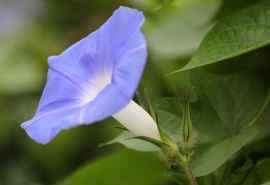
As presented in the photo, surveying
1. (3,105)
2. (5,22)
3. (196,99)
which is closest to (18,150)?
(3,105)

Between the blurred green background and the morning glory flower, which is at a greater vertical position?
the morning glory flower

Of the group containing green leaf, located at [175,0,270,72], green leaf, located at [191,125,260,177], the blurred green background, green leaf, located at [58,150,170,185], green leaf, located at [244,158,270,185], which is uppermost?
green leaf, located at [175,0,270,72]

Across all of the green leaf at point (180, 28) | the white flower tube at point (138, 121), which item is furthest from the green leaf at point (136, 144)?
the green leaf at point (180, 28)

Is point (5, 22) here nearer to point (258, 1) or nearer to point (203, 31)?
point (203, 31)

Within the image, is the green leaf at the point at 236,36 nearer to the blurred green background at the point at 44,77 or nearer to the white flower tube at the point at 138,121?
the white flower tube at the point at 138,121

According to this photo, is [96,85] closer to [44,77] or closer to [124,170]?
[124,170]

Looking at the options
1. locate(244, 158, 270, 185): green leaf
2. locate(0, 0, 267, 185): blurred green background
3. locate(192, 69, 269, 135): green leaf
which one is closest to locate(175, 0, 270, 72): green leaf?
locate(192, 69, 269, 135): green leaf

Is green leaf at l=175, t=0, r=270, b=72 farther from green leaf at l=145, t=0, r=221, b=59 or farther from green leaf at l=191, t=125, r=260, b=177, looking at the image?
green leaf at l=145, t=0, r=221, b=59
